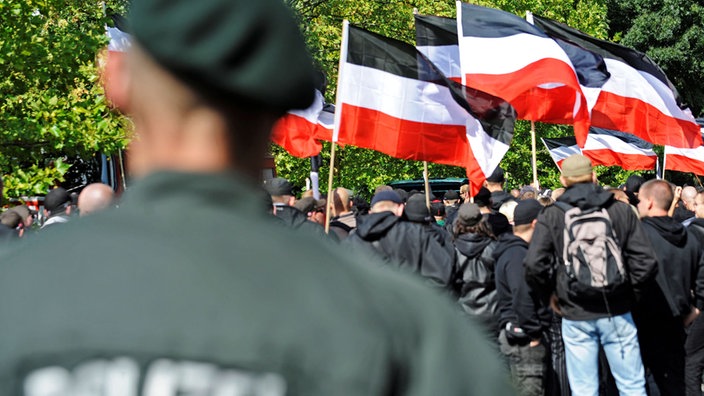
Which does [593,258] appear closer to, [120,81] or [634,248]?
[634,248]

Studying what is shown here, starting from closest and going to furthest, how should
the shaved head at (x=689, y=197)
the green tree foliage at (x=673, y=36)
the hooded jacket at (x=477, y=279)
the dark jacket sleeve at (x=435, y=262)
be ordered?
1. the dark jacket sleeve at (x=435, y=262)
2. the hooded jacket at (x=477, y=279)
3. the shaved head at (x=689, y=197)
4. the green tree foliage at (x=673, y=36)

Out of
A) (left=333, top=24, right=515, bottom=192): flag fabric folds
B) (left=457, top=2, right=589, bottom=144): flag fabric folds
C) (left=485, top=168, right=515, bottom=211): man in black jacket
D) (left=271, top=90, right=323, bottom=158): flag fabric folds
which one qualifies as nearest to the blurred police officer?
(left=333, top=24, right=515, bottom=192): flag fabric folds

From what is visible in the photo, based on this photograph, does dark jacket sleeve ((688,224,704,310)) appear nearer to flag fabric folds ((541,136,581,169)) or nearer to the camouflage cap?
the camouflage cap

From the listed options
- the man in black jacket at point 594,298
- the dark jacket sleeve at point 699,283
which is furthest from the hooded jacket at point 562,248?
the dark jacket sleeve at point 699,283

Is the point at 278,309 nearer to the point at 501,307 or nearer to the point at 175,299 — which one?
the point at 175,299

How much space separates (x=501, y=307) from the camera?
7.97 metres

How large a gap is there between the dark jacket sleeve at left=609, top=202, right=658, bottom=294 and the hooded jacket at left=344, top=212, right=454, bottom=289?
3.86 feet

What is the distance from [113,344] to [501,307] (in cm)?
688

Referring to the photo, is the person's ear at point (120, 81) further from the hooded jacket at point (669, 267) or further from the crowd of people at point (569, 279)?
the hooded jacket at point (669, 267)

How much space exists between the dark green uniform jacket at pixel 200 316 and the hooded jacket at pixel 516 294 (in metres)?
6.46

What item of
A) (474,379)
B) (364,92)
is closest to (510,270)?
(364,92)

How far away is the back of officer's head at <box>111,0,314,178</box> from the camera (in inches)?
51.6

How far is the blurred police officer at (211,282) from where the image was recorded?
1.26 m

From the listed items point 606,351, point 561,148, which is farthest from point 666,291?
point 561,148
